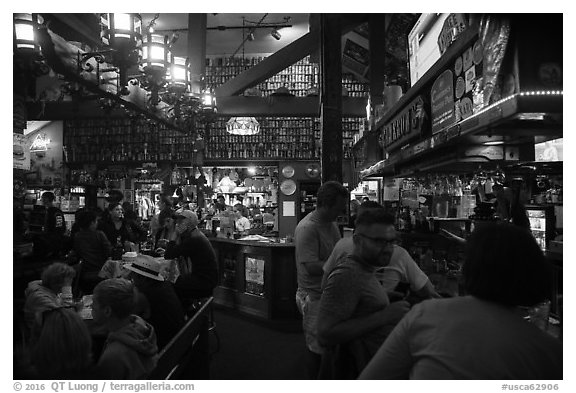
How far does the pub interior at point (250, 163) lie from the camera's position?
74.9 inches

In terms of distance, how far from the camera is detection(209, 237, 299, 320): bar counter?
5408mm

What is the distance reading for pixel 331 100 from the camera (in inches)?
176

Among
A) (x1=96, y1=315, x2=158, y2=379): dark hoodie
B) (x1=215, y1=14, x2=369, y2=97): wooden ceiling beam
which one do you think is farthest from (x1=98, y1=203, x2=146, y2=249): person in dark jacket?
(x1=96, y1=315, x2=158, y2=379): dark hoodie

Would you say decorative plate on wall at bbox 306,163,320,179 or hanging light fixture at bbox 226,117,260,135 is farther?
decorative plate on wall at bbox 306,163,320,179

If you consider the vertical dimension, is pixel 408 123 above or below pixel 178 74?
below

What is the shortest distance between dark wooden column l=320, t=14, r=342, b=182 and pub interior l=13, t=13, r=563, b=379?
0.7 inches

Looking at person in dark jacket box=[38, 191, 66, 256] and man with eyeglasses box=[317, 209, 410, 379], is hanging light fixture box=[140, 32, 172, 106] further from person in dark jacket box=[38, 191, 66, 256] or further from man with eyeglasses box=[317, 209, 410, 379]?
man with eyeglasses box=[317, 209, 410, 379]

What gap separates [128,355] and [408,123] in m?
2.69

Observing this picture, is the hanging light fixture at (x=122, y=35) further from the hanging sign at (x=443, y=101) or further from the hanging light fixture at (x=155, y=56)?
the hanging sign at (x=443, y=101)

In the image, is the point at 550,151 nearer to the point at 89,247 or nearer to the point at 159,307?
the point at 159,307

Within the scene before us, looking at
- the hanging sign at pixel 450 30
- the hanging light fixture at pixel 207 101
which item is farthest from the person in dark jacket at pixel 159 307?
the hanging light fixture at pixel 207 101

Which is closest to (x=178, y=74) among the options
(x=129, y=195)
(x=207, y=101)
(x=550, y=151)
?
(x=207, y=101)

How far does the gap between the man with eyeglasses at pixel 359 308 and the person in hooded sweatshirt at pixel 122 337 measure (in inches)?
32.5
